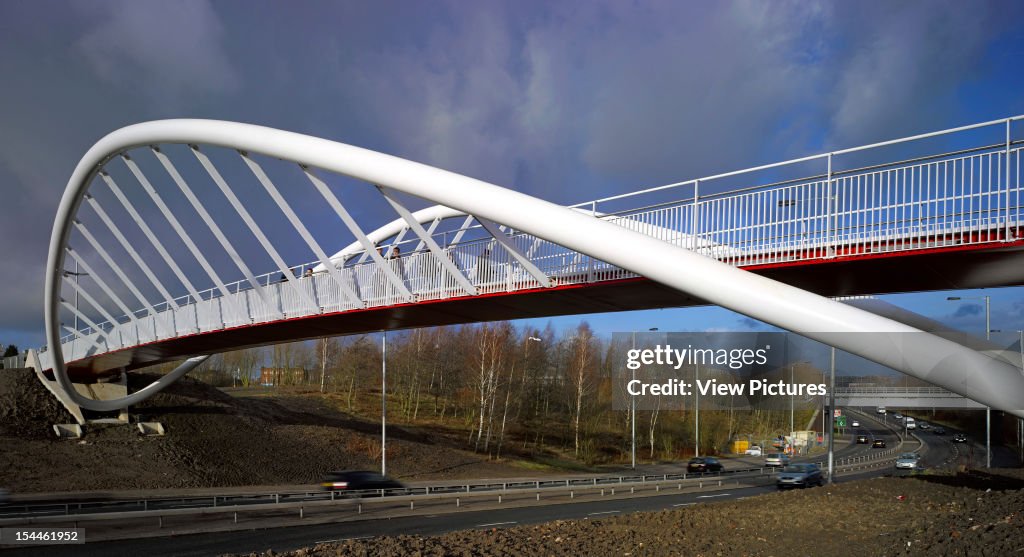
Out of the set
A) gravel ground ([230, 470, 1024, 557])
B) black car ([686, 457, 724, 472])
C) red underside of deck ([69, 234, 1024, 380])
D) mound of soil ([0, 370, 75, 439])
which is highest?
red underside of deck ([69, 234, 1024, 380])

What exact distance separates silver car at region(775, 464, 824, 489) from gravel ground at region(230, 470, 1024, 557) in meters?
15.7

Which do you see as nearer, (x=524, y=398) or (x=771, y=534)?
(x=771, y=534)

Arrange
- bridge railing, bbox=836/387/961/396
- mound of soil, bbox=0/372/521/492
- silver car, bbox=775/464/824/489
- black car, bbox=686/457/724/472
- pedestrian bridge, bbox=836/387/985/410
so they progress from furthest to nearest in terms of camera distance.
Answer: bridge railing, bbox=836/387/961/396 → black car, bbox=686/457/724/472 → pedestrian bridge, bbox=836/387/985/410 → silver car, bbox=775/464/824/489 → mound of soil, bbox=0/372/521/492

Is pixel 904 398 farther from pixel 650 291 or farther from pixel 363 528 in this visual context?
pixel 363 528

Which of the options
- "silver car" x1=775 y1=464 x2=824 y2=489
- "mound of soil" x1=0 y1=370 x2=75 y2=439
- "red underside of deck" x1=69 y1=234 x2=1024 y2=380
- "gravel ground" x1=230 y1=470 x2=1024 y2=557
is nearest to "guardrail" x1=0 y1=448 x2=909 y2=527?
"silver car" x1=775 y1=464 x2=824 y2=489

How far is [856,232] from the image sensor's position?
12562 millimetres

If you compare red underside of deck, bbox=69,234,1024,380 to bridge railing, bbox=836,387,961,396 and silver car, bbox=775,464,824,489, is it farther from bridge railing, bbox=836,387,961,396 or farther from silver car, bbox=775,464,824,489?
bridge railing, bbox=836,387,961,396

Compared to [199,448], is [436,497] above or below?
below

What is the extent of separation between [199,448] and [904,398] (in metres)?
39.6

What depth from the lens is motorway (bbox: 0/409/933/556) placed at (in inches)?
680

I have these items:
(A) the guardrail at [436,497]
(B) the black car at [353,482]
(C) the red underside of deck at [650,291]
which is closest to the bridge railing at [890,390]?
(A) the guardrail at [436,497]

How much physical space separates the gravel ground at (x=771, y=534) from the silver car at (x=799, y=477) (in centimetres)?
1565

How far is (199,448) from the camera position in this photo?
1460 inches

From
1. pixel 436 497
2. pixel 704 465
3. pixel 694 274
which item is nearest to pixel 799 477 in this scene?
pixel 704 465
